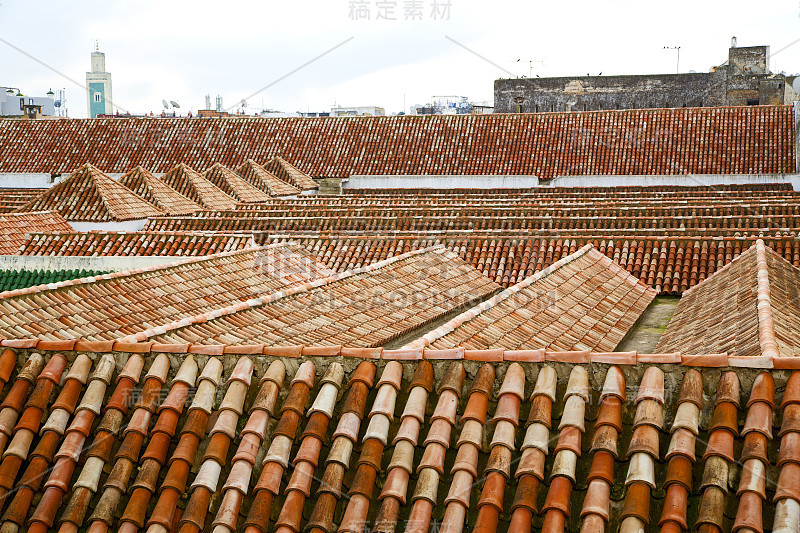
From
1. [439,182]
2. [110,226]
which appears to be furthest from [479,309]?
[439,182]

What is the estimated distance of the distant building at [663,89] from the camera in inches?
1783

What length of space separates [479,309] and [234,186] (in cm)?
1878

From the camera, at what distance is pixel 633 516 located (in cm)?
412

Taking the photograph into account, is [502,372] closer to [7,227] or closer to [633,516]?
[633,516]

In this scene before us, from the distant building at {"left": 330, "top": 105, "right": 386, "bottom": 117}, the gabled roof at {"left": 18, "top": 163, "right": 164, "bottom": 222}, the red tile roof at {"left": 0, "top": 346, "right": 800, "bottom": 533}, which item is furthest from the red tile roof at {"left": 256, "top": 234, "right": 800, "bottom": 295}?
the distant building at {"left": 330, "top": 105, "right": 386, "bottom": 117}

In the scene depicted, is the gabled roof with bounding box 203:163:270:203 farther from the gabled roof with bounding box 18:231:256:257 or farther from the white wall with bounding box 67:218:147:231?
the gabled roof with bounding box 18:231:256:257

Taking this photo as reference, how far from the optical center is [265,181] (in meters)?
28.9

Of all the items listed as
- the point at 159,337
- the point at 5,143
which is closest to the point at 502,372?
the point at 159,337

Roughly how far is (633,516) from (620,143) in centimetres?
2995

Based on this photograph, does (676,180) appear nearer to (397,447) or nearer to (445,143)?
(445,143)

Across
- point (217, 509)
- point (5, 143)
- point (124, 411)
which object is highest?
point (5, 143)

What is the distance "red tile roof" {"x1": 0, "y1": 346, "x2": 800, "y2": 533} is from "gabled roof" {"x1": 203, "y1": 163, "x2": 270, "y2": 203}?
69.1ft

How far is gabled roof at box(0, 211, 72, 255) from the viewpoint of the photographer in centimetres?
1639

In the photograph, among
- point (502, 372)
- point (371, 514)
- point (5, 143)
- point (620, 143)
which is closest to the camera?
point (371, 514)
